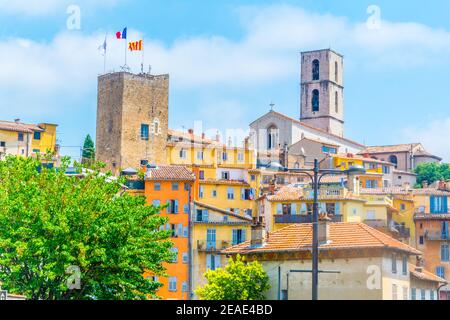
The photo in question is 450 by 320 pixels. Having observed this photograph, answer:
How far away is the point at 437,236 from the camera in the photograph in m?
59.6

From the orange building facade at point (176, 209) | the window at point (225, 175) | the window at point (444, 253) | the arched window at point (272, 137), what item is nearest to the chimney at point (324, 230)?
the orange building facade at point (176, 209)

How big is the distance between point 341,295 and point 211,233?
29771 mm

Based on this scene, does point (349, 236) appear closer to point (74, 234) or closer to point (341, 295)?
point (341, 295)

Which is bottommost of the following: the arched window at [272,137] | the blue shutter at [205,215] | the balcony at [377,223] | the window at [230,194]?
the balcony at [377,223]

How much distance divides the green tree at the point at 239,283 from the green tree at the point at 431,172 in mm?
68167

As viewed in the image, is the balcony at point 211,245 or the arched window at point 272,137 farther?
the arched window at point 272,137

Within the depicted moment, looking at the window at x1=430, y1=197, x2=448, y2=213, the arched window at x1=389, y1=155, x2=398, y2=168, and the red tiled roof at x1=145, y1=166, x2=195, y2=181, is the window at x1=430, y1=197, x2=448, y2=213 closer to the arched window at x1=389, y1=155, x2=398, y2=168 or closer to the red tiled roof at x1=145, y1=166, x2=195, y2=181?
the red tiled roof at x1=145, y1=166, x2=195, y2=181

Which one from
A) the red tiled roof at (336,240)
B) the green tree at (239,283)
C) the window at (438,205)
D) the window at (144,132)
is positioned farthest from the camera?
the window at (144,132)

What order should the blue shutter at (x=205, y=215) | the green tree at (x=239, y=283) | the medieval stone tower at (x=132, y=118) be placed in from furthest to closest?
the medieval stone tower at (x=132, y=118) < the blue shutter at (x=205, y=215) < the green tree at (x=239, y=283)

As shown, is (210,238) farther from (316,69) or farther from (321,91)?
(316,69)

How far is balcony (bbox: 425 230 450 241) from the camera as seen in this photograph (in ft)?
194

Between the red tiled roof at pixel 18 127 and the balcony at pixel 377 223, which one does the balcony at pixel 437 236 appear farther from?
the red tiled roof at pixel 18 127

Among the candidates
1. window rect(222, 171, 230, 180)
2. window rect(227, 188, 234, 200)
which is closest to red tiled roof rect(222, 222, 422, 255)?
window rect(227, 188, 234, 200)

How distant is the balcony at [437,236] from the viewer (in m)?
59.2
